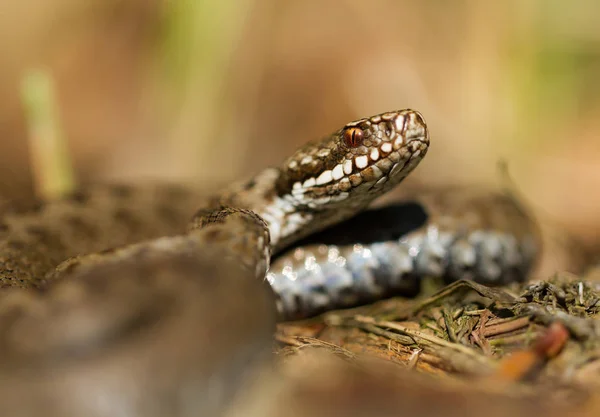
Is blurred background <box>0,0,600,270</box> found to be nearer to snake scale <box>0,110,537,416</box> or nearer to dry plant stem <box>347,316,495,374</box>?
snake scale <box>0,110,537,416</box>

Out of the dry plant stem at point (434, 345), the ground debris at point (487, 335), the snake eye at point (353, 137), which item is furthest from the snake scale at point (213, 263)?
the dry plant stem at point (434, 345)

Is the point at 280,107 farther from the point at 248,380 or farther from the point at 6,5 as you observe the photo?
the point at 248,380

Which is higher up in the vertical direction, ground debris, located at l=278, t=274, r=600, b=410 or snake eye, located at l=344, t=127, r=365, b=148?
snake eye, located at l=344, t=127, r=365, b=148

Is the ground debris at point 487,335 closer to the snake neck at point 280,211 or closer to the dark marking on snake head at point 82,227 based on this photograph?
the snake neck at point 280,211

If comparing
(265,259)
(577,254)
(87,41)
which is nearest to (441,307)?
(265,259)

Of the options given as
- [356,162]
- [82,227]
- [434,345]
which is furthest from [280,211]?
[82,227]

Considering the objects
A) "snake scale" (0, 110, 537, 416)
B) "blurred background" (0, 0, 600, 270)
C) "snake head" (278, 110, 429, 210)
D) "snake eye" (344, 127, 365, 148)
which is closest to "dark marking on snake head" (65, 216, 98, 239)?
"snake scale" (0, 110, 537, 416)

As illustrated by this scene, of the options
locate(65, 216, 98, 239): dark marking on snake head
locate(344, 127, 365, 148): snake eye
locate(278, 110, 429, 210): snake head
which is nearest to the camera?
locate(278, 110, 429, 210): snake head

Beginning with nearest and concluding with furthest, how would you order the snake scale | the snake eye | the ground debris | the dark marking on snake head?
the snake scale, the ground debris, the snake eye, the dark marking on snake head

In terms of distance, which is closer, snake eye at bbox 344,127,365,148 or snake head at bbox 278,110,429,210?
snake head at bbox 278,110,429,210
